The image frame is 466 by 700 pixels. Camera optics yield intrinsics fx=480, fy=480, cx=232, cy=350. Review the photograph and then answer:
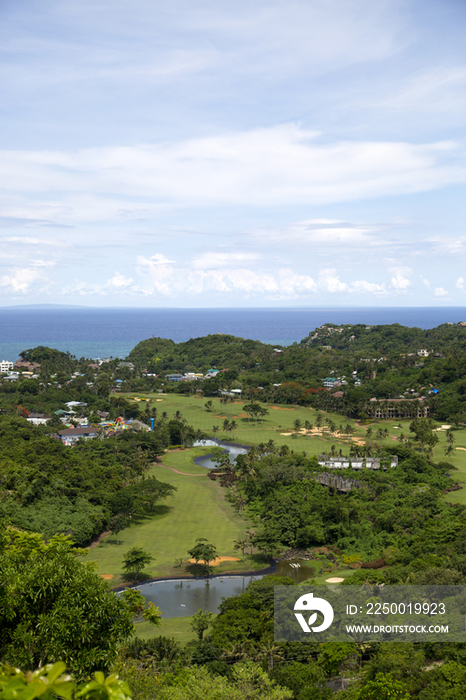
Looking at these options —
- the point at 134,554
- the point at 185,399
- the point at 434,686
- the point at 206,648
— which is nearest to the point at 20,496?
the point at 134,554

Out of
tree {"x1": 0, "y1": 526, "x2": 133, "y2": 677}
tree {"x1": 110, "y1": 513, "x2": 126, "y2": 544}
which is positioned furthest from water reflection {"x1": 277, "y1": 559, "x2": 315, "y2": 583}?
tree {"x1": 0, "y1": 526, "x2": 133, "y2": 677}

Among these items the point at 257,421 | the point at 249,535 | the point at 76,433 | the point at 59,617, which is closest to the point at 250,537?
the point at 249,535

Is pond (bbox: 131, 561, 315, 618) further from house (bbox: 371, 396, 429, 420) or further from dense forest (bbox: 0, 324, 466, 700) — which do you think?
house (bbox: 371, 396, 429, 420)

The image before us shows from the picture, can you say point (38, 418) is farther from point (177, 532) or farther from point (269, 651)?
point (269, 651)

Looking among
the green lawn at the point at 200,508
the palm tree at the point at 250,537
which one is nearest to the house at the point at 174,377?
the green lawn at the point at 200,508

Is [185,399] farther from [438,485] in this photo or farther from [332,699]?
[332,699]

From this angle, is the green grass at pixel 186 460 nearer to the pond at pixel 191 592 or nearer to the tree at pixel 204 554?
the tree at pixel 204 554
